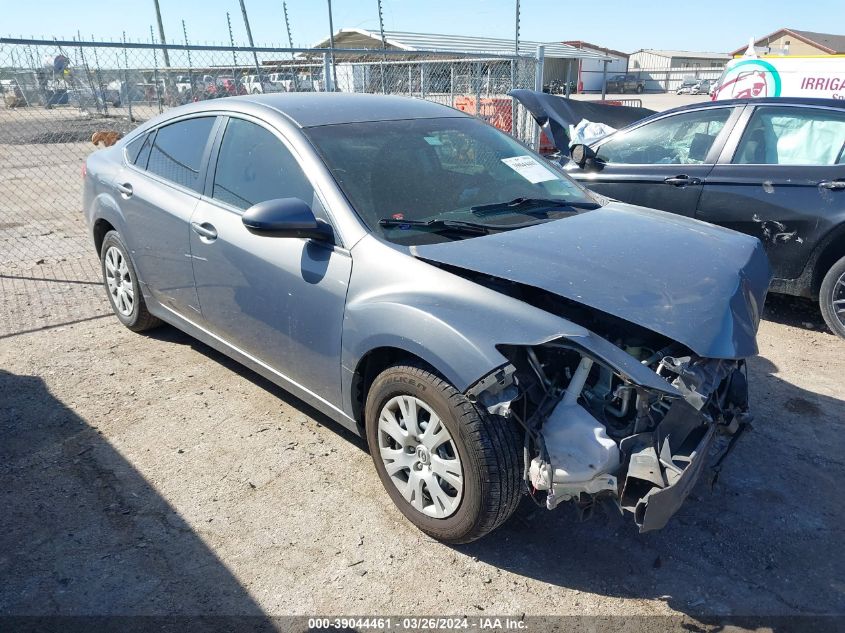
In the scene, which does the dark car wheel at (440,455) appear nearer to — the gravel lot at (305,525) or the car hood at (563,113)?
the gravel lot at (305,525)

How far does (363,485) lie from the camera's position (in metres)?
3.29

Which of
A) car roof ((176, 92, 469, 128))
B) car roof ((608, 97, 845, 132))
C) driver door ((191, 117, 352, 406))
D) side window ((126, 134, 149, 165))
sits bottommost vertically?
driver door ((191, 117, 352, 406))

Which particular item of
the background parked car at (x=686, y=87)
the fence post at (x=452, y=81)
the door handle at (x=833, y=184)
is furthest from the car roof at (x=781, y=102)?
the background parked car at (x=686, y=87)

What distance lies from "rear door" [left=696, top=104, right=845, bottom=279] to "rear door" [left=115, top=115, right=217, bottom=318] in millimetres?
3810

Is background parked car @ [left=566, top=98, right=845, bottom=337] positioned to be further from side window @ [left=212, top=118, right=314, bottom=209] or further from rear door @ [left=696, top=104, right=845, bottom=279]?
side window @ [left=212, top=118, right=314, bottom=209]

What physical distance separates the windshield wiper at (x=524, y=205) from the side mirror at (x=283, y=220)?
32.5 inches

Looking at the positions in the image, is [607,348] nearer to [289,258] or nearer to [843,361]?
[289,258]

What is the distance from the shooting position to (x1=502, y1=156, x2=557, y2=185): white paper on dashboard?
12.4ft

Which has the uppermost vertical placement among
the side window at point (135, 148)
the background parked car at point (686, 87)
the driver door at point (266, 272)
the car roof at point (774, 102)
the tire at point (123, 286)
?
the car roof at point (774, 102)

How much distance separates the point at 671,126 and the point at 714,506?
374cm

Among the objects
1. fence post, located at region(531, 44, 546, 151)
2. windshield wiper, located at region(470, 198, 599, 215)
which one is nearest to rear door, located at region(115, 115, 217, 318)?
windshield wiper, located at region(470, 198, 599, 215)

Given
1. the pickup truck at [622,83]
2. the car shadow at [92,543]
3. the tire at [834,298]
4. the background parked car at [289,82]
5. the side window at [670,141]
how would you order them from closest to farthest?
the car shadow at [92,543], the tire at [834,298], the side window at [670,141], the background parked car at [289,82], the pickup truck at [622,83]

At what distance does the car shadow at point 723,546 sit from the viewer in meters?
2.62

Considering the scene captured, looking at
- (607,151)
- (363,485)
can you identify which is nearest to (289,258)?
(363,485)
